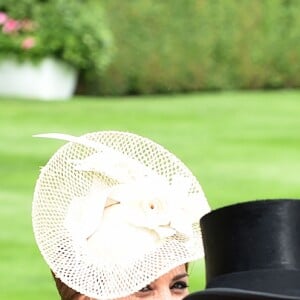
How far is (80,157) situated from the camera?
398 centimetres

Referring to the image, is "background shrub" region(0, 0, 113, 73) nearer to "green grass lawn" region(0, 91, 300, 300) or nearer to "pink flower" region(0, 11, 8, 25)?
"pink flower" region(0, 11, 8, 25)

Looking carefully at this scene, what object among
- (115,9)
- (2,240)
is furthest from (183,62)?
(2,240)

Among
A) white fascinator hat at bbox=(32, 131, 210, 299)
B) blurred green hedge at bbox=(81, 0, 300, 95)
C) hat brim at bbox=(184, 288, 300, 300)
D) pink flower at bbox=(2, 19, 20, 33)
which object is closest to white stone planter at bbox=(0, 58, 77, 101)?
pink flower at bbox=(2, 19, 20, 33)

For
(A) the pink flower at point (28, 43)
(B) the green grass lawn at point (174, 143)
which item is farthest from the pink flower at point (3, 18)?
(B) the green grass lawn at point (174, 143)

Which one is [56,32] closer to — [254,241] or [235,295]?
[254,241]

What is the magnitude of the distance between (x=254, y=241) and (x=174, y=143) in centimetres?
1150

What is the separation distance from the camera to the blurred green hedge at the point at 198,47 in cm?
2092

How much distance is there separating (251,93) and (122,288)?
1655 cm

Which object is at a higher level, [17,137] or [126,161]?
[126,161]

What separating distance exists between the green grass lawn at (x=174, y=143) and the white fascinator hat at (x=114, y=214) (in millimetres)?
4820

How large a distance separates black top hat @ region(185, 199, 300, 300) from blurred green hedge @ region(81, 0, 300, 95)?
17.4m

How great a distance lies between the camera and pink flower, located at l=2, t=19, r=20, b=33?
64.2 ft

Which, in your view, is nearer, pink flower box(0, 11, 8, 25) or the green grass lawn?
the green grass lawn

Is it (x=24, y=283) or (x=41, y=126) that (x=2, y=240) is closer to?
(x=24, y=283)
